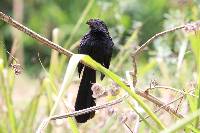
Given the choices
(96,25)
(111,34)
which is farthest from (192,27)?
(111,34)

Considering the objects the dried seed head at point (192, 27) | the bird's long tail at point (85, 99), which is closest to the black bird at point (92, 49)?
the bird's long tail at point (85, 99)

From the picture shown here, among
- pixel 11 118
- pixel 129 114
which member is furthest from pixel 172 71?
pixel 129 114

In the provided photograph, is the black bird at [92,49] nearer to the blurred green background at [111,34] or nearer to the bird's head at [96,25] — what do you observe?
the bird's head at [96,25]

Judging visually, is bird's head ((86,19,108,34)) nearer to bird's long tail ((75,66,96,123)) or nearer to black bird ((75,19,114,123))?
black bird ((75,19,114,123))

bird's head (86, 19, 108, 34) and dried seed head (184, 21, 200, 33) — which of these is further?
bird's head (86, 19, 108, 34)

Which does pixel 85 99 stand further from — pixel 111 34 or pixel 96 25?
pixel 111 34

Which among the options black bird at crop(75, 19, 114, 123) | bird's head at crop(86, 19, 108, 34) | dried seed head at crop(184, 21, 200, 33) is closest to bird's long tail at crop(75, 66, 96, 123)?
black bird at crop(75, 19, 114, 123)

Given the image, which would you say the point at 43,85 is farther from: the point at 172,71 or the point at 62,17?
the point at 62,17

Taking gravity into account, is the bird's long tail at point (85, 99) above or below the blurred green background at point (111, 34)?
below
